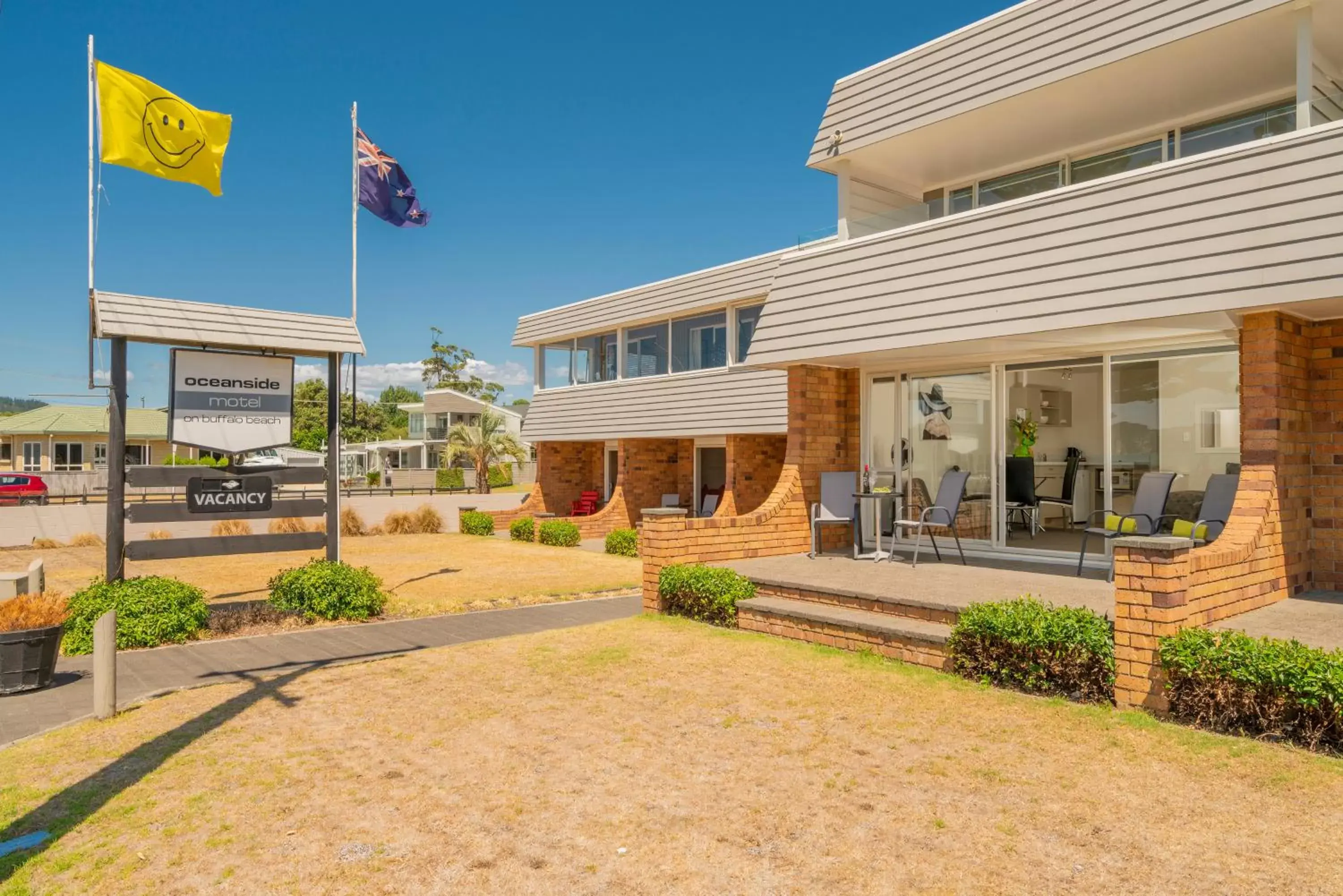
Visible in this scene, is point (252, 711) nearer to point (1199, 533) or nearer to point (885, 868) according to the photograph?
point (885, 868)

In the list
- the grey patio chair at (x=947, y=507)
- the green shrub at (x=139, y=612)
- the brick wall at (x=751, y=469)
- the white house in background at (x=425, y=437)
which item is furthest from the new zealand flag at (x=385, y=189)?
the white house in background at (x=425, y=437)

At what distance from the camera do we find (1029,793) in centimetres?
421

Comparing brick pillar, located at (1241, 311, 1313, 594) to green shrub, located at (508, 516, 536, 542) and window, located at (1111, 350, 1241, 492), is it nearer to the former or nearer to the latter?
window, located at (1111, 350, 1241, 492)

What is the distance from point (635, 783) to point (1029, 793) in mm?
2027

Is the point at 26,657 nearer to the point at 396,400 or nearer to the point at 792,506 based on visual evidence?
the point at 792,506

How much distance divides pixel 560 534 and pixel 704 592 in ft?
35.1

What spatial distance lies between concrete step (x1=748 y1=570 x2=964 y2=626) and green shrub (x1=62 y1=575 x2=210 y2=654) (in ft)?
19.0

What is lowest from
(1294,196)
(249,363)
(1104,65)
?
(249,363)

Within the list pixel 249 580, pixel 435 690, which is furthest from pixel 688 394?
pixel 435 690

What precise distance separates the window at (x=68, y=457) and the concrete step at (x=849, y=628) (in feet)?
158

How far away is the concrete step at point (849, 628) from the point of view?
6699mm

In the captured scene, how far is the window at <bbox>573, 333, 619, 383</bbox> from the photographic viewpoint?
68.8ft

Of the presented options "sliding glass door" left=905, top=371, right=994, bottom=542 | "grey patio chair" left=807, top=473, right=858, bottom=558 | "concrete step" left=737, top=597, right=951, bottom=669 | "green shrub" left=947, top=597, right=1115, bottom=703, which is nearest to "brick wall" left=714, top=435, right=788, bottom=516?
"sliding glass door" left=905, top=371, right=994, bottom=542

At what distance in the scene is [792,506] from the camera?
10586 mm
